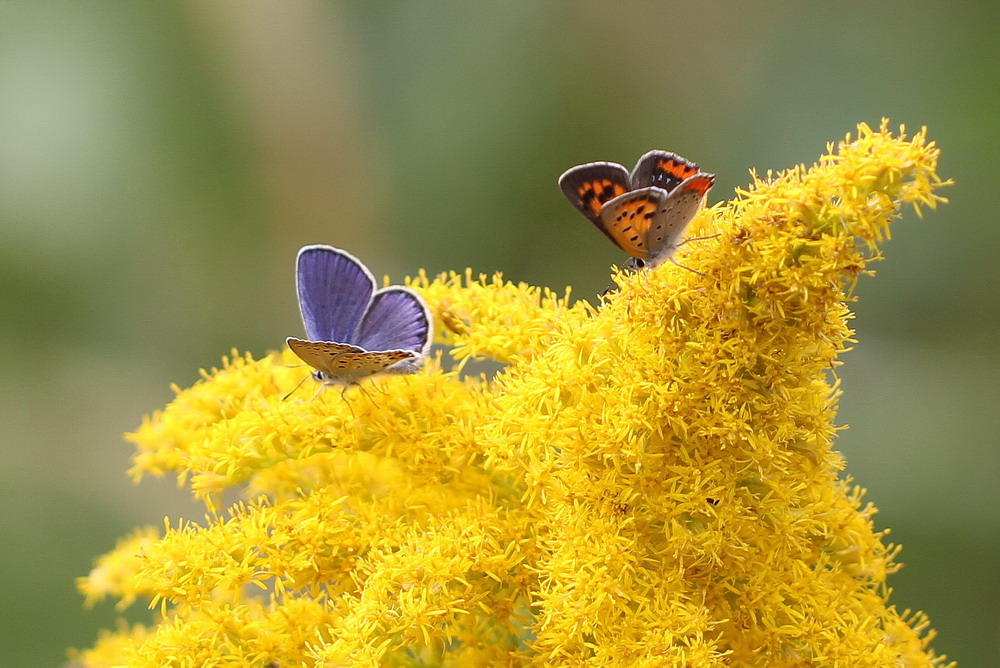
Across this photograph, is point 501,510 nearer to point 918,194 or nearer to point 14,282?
point 918,194

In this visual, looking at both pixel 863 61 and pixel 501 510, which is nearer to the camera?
pixel 501 510

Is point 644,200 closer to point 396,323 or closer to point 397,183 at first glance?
point 396,323

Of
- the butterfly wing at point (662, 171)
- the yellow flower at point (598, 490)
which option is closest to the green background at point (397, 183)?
the yellow flower at point (598, 490)

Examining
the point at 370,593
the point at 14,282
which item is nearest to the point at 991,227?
the point at 370,593

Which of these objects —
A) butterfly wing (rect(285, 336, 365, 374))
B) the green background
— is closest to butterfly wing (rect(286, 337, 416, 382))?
butterfly wing (rect(285, 336, 365, 374))

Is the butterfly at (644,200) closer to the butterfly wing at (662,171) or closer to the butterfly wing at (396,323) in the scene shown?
the butterfly wing at (662,171)

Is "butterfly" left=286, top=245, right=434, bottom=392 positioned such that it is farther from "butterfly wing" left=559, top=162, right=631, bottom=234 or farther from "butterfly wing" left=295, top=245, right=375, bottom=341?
"butterfly wing" left=559, top=162, right=631, bottom=234

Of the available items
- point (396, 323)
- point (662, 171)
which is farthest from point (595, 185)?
point (396, 323)

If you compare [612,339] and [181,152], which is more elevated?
[181,152]
